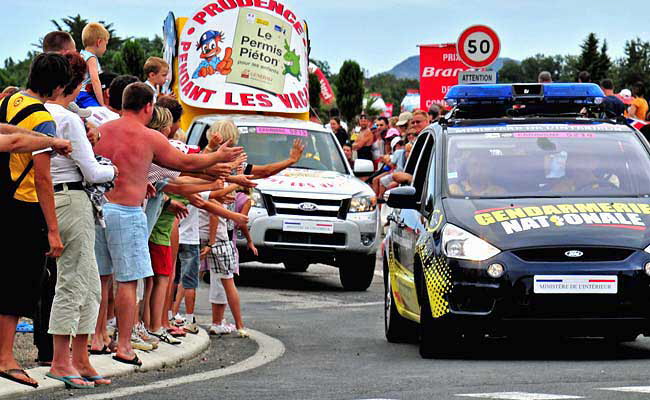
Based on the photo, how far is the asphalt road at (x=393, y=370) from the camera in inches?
328

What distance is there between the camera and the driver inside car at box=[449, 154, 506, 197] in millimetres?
10680

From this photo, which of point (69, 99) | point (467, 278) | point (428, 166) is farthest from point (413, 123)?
point (69, 99)

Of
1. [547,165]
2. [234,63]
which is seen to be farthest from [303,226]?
[547,165]

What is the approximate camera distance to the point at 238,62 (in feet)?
65.2

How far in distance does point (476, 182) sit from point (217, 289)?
9.77 ft

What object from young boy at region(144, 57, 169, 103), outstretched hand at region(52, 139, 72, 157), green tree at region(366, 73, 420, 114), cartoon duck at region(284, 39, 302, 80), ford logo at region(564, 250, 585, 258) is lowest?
ford logo at region(564, 250, 585, 258)

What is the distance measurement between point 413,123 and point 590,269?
29.8ft

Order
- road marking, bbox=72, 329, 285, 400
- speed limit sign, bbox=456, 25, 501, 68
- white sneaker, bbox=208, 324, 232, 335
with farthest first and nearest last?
speed limit sign, bbox=456, 25, 501, 68
white sneaker, bbox=208, 324, 232, 335
road marking, bbox=72, 329, 285, 400

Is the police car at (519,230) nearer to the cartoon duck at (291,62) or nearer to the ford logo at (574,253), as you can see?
the ford logo at (574,253)

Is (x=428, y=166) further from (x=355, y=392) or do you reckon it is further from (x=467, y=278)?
(x=355, y=392)

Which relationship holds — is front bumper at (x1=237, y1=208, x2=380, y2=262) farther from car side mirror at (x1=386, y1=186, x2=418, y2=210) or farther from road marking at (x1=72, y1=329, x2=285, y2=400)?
car side mirror at (x1=386, y1=186, x2=418, y2=210)

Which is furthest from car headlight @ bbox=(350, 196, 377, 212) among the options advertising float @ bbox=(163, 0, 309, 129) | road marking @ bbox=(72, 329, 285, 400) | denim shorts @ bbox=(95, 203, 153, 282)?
denim shorts @ bbox=(95, 203, 153, 282)

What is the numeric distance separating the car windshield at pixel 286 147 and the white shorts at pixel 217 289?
5.07 metres

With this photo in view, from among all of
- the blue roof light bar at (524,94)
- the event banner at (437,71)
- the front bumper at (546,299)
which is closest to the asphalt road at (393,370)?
the front bumper at (546,299)
